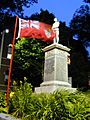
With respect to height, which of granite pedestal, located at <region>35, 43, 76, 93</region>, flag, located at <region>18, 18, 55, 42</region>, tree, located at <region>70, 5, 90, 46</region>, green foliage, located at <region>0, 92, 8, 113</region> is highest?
tree, located at <region>70, 5, 90, 46</region>

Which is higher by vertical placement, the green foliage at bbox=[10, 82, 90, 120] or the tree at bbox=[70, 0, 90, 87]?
the tree at bbox=[70, 0, 90, 87]

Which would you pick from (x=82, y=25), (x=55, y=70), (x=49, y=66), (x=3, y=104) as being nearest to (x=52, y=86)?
(x=55, y=70)

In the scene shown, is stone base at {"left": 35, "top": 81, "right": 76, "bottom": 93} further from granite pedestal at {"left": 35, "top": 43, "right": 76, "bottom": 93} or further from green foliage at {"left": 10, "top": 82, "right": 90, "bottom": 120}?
green foliage at {"left": 10, "top": 82, "right": 90, "bottom": 120}

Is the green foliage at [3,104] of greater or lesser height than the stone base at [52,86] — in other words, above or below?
below

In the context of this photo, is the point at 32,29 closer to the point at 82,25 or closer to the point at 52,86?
the point at 52,86

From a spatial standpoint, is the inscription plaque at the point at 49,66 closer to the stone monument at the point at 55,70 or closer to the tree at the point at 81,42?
the stone monument at the point at 55,70

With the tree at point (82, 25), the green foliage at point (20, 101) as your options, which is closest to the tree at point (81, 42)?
the tree at point (82, 25)

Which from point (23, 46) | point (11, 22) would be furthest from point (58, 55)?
point (11, 22)

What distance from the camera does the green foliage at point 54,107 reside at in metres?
7.59

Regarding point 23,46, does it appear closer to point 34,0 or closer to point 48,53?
point 34,0

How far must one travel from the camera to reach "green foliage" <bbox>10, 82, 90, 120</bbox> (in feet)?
24.9

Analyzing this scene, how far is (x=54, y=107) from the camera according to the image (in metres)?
7.77

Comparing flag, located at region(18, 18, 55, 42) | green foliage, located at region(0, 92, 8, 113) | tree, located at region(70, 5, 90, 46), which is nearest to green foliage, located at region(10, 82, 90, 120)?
green foliage, located at region(0, 92, 8, 113)

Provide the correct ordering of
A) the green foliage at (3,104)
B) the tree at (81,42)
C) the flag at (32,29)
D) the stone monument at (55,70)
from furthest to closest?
1. the tree at (81,42)
2. the flag at (32,29)
3. the stone monument at (55,70)
4. the green foliage at (3,104)
